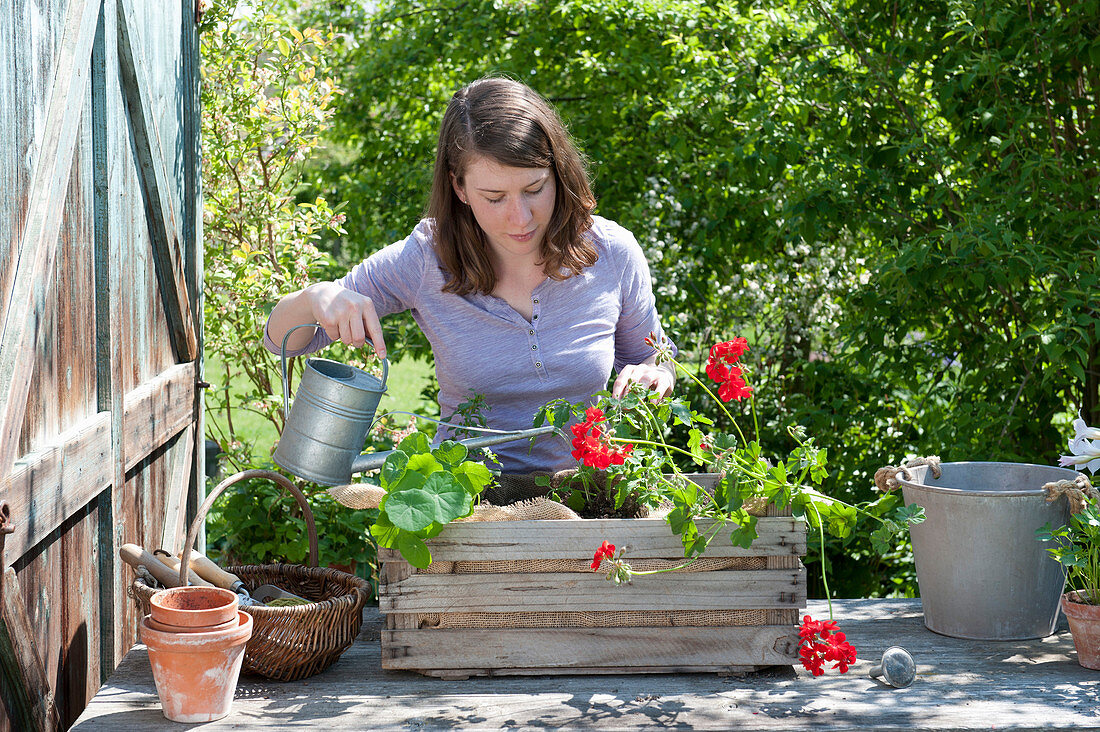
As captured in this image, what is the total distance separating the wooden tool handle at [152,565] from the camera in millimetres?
1667

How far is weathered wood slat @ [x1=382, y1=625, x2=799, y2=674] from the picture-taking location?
5.34 ft

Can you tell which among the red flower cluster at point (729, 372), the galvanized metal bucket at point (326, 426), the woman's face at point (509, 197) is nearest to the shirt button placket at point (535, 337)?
the woman's face at point (509, 197)

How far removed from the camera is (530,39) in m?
4.55

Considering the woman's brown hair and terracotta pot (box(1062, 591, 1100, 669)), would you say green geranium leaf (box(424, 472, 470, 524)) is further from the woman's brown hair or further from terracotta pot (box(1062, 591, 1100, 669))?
terracotta pot (box(1062, 591, 1100, 669))

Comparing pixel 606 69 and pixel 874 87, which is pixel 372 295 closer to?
pixel 874 87

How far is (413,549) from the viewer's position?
1.53 metres

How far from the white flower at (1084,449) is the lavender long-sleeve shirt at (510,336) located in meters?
0.98

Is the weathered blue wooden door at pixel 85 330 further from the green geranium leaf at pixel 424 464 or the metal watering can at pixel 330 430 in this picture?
the green geranium leaf at pixel 424 464

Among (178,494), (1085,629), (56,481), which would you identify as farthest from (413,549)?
(178,494)

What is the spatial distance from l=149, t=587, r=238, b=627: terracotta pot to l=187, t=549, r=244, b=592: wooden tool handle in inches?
5.5

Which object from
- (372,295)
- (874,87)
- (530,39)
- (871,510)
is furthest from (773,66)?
(871,510)

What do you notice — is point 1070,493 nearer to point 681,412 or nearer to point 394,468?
point 681,412

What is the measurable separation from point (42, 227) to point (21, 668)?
68cm

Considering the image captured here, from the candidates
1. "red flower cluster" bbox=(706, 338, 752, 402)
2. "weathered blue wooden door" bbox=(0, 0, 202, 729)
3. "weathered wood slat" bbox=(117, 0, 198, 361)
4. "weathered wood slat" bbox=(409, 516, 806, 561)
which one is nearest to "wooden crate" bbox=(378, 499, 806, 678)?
"weathered wood slat" bbox=(409, 516, 806, 561)
